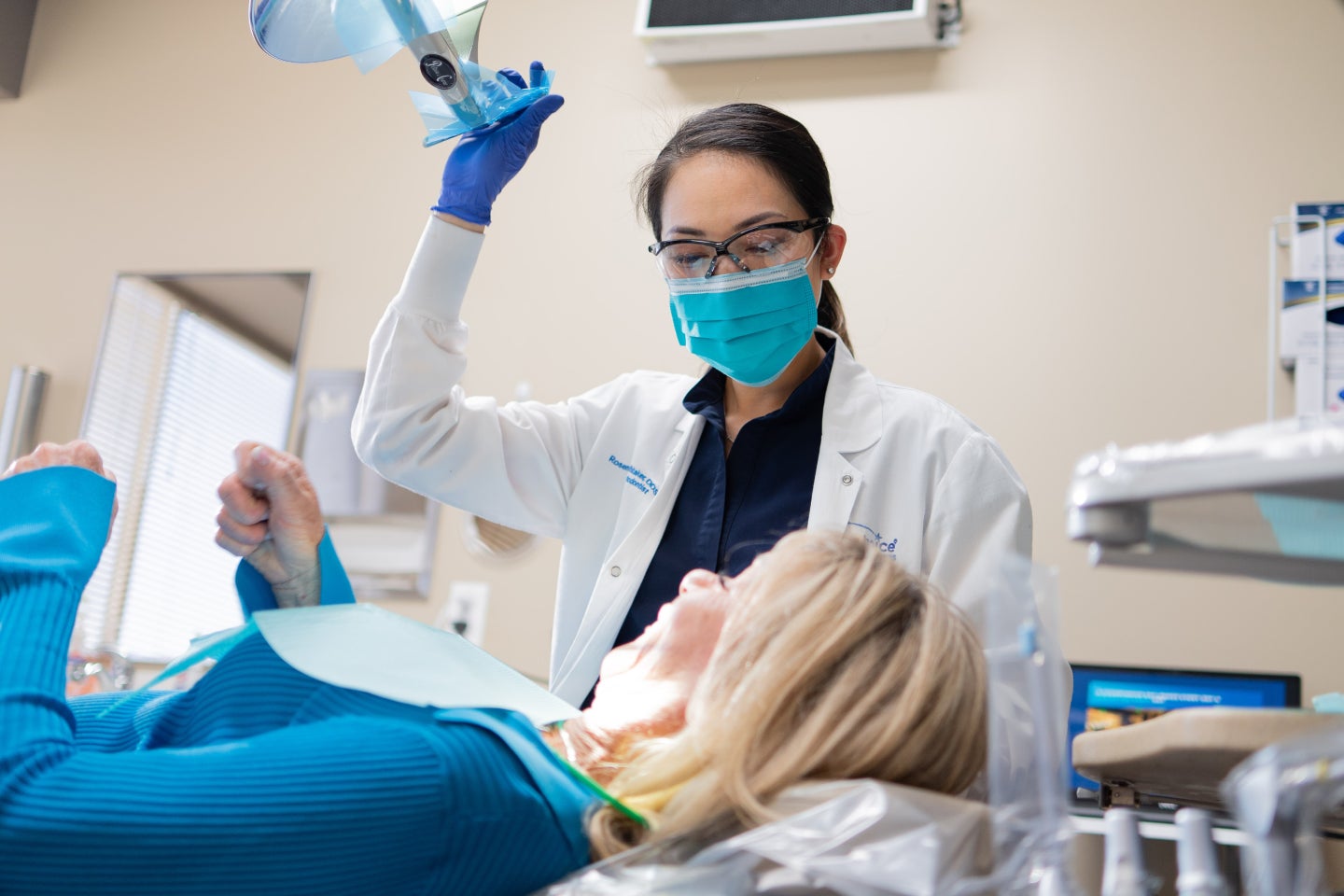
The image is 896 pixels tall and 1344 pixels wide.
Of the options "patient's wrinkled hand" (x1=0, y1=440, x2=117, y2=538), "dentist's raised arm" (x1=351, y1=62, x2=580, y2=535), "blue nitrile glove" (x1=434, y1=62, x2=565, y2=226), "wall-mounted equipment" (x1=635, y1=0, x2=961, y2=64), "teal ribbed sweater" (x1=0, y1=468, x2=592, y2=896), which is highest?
"wall-mounted equipment" (x1=635, y1=0, x2=961, y2=64)

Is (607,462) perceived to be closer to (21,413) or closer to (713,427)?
(713,427)

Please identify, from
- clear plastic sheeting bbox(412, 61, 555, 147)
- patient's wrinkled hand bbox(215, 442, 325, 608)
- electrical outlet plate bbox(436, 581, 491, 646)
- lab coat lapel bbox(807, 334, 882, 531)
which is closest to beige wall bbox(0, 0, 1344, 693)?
electrical outlet plate bbox(436, 581, 491, 646)

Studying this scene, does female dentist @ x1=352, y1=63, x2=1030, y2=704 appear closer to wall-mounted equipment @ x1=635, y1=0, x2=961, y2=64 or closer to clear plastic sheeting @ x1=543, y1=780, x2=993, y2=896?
clear plastic sheeting @ x1=543, y1=780, x2=993, y2=896

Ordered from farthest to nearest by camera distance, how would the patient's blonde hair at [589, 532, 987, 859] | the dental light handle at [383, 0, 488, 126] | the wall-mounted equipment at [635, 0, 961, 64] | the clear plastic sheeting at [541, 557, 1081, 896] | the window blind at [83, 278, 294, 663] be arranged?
the window blind at [83, 278, 294, 663] → the wall-mounted equipment at [635, 0, 961, 64] → the dental light handle at [383, 0, 488, 126] → the patient's blonde hair at [589, 532, 987, 859] → the clear plastic sheeting at [541, 557, 1081, 896]

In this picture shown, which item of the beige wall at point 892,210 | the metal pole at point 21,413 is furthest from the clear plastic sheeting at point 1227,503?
the metal pole at point 21,413

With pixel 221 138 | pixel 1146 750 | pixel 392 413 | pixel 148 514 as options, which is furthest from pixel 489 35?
pixel 1146 750

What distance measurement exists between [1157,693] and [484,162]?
63.7 inches

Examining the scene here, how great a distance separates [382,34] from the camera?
1.45m

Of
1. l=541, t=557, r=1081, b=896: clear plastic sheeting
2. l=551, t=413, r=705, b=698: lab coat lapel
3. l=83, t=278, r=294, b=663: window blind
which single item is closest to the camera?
l=541, t=557, r=1081, b=896: clear plastic sheeting

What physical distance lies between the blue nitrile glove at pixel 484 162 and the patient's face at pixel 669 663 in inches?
27.5

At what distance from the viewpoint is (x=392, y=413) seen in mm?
1618

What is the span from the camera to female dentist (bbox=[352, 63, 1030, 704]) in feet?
5.00

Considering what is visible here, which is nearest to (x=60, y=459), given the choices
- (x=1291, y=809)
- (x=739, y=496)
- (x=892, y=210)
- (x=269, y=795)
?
(x=269, y=795)

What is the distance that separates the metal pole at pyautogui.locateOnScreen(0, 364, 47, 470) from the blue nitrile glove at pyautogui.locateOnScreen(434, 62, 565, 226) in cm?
228
